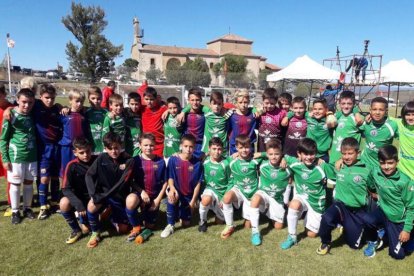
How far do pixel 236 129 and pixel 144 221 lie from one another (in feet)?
6.30

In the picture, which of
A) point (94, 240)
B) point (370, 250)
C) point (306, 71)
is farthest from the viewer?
point (306, 71)

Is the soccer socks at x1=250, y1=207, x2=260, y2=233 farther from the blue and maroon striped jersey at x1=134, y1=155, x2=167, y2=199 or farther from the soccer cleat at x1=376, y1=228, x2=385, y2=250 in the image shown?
the soccer cleat at x1=376, y1=228, x2=385, y2=250

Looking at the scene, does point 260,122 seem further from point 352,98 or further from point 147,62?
point 147,62

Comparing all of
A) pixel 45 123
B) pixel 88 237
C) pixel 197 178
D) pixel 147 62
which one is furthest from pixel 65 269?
pixel 147 62

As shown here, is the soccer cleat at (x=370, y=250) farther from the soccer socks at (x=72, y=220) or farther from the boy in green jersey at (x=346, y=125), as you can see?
the soccer socks at (x=72, y=220)

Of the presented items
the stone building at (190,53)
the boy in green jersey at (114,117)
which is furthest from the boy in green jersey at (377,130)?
the stone building at (190,53)

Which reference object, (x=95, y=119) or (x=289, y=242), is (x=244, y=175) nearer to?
(x=289, y=242)

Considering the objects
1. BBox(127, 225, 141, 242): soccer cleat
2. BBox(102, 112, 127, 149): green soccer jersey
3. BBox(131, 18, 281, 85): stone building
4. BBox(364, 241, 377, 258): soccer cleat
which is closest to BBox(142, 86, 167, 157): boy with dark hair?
BBox(102, 112, 127, 149): green soccer jersey

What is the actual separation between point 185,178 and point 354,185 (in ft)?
6.86

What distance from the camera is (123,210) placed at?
13.1 ft

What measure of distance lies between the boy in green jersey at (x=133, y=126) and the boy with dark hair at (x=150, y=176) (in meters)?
0.88

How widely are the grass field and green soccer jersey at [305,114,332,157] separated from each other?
4.23 ft

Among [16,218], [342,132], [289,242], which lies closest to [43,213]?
[16,218]

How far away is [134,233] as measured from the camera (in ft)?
12.7
